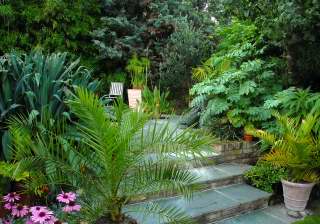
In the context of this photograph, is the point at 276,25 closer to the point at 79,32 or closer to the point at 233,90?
the point at 233,90

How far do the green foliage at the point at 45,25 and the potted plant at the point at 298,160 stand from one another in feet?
17.0

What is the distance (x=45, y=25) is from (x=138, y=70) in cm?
220

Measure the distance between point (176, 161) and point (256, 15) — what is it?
323 cm

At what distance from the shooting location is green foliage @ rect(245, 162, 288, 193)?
3.97 m

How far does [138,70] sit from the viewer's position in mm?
7684

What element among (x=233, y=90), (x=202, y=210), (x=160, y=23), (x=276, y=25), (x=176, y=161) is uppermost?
(x=160, y=23)

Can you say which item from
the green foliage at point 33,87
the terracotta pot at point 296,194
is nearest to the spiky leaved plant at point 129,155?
the green foliage at point 33,87

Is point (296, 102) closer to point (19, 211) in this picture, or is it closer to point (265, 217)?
point (265, 217)

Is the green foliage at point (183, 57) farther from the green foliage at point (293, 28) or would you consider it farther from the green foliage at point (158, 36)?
the green foliage at point (293, 28)

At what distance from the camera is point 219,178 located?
3984 millimetres

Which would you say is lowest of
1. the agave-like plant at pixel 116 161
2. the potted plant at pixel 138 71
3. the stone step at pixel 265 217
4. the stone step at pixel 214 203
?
the stone step at pixel 265 217

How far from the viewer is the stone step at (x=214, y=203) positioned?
3.25m

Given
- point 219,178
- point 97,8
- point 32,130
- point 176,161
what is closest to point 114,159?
point 176,161

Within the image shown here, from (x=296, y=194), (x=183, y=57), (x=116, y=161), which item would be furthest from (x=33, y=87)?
(x=183, y=57)
